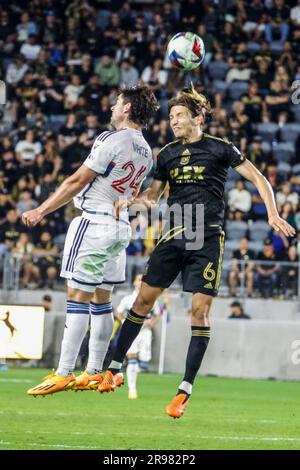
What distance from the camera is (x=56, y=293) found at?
21828mm

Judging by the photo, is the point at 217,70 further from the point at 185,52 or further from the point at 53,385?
the point at 53,385

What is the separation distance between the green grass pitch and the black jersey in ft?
6.51

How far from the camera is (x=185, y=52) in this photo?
38.3 ft

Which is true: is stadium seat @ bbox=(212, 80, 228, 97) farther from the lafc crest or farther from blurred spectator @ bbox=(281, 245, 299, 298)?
the lafc crest

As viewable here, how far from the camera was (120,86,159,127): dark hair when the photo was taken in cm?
1003

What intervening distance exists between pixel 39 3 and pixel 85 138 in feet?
21.2

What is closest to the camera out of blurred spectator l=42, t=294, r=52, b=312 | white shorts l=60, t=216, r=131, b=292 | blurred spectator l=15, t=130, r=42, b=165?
white shorts l=60, t=216, r=131, b=292

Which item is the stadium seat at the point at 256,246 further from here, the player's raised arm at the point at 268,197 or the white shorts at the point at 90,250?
the player's raised arm at the point at 268,197

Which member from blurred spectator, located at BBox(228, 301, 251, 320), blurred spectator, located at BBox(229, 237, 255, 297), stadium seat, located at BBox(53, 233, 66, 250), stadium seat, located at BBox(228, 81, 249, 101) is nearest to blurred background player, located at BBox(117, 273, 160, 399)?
blurred spectator, located at BBox(228, 301, 251, 320)

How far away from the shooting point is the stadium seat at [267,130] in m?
24.3

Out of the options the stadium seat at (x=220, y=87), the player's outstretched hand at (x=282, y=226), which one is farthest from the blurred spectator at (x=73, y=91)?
the player's outstretched hand at (x=282, y=226)

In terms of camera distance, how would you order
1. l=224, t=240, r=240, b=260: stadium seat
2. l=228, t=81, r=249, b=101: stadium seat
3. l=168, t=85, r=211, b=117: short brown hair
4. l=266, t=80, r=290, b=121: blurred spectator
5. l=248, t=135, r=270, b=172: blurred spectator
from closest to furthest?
l=168, t=85, r=211, b=117: short brown hair → l=224, t=240, r=240, b=260: stadium seat → l=248, t=135, r=270, b=172: blurred spectator → l=266, t=80, r=290, b=121: blurred spectator → l=228, t=81, r=249, b=101: stadium seat

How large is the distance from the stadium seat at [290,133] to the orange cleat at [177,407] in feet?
49.7
